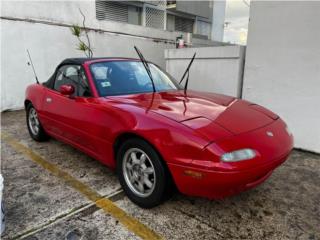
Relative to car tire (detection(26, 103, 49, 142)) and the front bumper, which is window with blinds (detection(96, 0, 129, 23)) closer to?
car tire (detection(26, 103, 49, 142))

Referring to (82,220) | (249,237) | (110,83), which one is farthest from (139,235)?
(110,83)

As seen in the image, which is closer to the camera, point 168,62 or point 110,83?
point 110,83

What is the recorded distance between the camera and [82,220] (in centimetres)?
246

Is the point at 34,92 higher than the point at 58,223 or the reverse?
higher

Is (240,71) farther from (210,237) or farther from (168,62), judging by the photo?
(210,237)

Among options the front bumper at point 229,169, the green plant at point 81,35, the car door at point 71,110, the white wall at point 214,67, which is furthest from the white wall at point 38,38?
the front bumper at point 229,169

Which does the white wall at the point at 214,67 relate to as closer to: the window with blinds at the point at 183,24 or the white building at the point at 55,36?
the white building at the point at 55,36

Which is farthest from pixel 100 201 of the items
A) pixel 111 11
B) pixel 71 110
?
pixel 111 11

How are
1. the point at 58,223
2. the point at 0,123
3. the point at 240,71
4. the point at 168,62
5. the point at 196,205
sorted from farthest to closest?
the point at 168,62
the point at 0,123
the point at 240,71
the point at 196,205
the point at 58,223

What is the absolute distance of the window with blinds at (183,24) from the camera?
14609 mm

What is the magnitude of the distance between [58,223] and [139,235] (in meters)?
0.75

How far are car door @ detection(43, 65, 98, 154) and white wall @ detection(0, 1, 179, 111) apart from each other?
419 centimetres

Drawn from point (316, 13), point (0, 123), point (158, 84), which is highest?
point (316, 13)

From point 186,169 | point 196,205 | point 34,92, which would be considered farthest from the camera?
point 34,92
